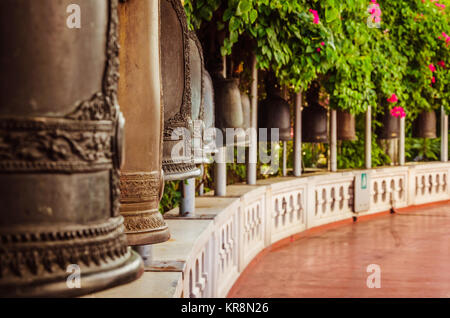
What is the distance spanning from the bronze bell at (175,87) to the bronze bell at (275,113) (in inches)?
163

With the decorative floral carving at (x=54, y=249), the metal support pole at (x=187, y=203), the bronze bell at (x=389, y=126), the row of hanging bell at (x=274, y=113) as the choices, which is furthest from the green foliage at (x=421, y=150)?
the decorative floral carving at (x=54, y=249)

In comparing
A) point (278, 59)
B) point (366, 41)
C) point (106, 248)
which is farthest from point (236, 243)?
point (106, 248)

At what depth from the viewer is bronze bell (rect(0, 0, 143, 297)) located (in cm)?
138

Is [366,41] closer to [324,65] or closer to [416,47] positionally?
[416,47]

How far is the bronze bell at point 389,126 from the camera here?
9992 mm

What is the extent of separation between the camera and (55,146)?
4.66 feet

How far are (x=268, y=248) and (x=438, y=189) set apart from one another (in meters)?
5.70

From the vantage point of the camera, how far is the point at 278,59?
5.15 metres

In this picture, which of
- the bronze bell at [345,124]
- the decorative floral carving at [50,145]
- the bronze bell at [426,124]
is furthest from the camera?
the bronze bell at [426,124]

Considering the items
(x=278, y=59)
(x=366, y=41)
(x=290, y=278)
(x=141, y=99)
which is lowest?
(x=290, y=278)

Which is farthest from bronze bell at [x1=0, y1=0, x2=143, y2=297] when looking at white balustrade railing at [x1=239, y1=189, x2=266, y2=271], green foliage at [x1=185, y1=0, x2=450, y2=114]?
white balustrade railing at [x1=239, y1=189, x2=266, y2=271]

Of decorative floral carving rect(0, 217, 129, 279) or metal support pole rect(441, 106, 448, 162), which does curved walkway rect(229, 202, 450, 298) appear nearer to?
metal support pole rect(441, 106, 448, 162)

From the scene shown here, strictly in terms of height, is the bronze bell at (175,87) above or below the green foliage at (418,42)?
below

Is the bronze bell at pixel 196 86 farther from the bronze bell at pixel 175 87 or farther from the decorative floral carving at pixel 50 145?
the decorative floral carving at pixel 50 145
